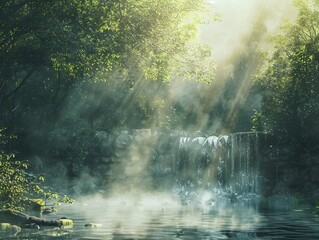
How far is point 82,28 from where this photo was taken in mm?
23609

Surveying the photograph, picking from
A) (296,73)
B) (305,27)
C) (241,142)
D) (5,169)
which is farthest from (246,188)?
(5,169)

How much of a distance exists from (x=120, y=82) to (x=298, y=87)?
2046 cm

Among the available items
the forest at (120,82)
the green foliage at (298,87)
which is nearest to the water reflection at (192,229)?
the forest at (120,82)

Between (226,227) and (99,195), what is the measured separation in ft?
92.3

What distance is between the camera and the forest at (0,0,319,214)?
77.6ft

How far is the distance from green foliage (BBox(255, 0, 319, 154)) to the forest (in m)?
0.08

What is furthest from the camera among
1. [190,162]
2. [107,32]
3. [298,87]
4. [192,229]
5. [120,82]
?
[120,82]

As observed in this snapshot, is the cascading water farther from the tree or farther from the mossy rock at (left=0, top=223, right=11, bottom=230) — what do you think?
the mossy rock at (left=0, top=223, right=11, bottom=230)

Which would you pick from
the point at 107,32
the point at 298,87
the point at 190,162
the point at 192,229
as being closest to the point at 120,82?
the point at 190,162

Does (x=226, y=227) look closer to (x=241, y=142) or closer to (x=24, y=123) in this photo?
(x=241, y=142)

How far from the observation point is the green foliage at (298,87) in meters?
43.0

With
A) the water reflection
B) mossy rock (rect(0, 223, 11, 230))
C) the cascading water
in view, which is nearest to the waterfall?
the cascading water

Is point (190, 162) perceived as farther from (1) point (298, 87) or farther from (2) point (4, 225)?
(2) point (4, 225)

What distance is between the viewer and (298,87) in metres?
44.0
